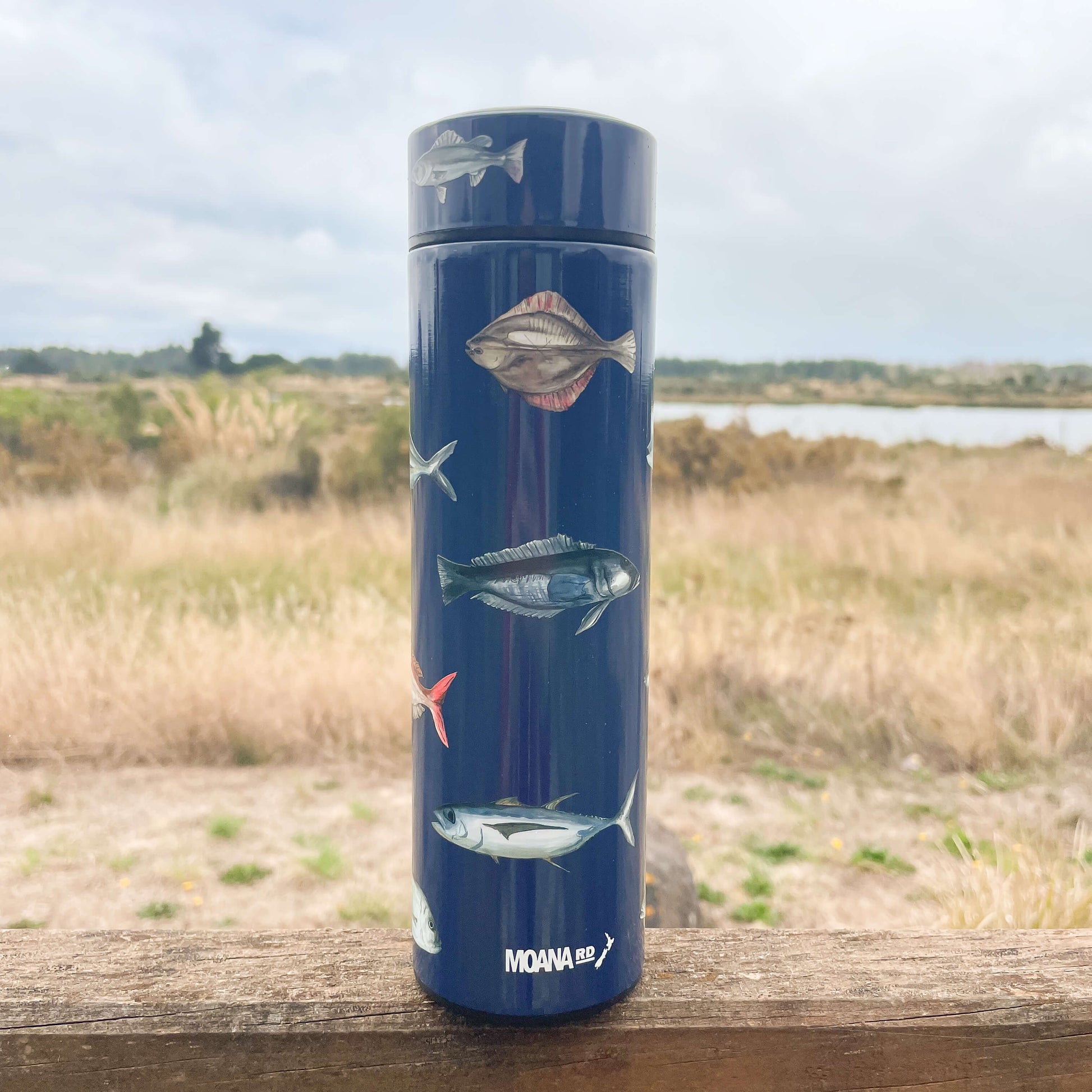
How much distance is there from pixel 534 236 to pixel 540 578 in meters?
0.32

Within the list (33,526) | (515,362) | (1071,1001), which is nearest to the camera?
(515,362)

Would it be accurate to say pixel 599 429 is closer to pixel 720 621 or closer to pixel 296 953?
pixel 296 953

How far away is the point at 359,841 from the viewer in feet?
8.91

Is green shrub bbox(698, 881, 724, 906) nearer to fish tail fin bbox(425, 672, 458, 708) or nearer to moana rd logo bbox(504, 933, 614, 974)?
moana rd logo bbox(504, 933, 614, 974)

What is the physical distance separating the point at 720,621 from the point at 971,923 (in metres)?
1.81

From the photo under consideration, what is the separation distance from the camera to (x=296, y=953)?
122 centimetres

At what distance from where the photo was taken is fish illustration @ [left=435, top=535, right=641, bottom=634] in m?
0.91

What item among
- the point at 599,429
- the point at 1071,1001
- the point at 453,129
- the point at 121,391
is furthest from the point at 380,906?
the point at 121,391

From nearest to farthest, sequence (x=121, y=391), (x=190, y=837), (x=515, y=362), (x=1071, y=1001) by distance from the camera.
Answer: (x=515, y=362), (x=1071, y=1001), (x=190, y=837), (x=121, y=391)

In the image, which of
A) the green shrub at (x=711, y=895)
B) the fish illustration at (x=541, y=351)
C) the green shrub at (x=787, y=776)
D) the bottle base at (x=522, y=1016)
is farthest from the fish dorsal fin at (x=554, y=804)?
the green shrub at (x=787, y=776)

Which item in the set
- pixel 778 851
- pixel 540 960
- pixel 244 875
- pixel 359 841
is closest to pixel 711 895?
pixel 778 851

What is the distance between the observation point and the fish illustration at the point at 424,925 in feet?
3.32

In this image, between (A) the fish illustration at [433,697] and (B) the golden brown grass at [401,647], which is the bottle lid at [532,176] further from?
(B) the golden brown grass at [401,647]

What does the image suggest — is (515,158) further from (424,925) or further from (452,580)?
(424,925)
